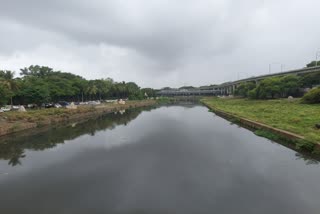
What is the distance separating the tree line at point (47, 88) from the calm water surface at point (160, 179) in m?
21.2

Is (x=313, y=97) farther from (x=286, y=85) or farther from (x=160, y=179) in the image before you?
(x=160, y=179)

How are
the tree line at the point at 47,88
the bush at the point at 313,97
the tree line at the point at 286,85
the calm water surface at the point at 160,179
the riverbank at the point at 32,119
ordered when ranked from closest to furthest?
the calm water surface at the point at 160,179 < the riverbank at the point at 32,119 < the bush at the point at 313,97 < the tree line at the point at 47,88 < the tree line at the point at 286,85

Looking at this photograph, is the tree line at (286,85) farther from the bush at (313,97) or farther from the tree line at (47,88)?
the tree line at (47,88)

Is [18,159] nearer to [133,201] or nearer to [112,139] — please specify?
[112,139]

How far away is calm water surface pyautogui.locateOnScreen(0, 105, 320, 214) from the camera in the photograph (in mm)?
8086

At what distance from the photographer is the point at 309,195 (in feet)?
27.9

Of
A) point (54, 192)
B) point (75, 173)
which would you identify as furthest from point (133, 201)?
point (75, 173)

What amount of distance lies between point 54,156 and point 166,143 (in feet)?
28.1

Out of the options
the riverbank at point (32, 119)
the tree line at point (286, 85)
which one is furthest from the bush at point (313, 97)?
the riverbank at point (32, 119)

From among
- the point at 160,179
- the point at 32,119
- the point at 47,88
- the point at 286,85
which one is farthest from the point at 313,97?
Answer: the point at 47,88

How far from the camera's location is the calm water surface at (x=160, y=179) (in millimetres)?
8086

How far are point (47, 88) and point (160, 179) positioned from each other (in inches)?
1642

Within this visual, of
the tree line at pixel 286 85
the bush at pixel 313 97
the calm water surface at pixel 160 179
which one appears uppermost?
the tree line at pixel 286 85

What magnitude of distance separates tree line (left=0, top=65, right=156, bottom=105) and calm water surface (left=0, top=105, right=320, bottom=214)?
2121 cm
